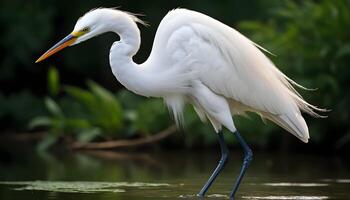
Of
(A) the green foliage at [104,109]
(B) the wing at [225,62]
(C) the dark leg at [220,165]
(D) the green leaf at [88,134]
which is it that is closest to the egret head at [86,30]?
(B) the wing at [225,62]

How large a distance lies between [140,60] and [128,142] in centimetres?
321

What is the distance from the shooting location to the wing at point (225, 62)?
744 centimetres

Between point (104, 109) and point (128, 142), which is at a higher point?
point (104, 109)

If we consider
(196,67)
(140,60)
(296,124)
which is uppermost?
(196,67)

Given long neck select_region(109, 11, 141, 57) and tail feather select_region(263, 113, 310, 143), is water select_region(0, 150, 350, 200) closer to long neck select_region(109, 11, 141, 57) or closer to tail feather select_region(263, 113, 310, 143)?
tail feather select_region(263, 113, 310, 143)

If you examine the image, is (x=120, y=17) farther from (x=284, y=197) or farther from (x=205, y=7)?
(x=205, y=7)

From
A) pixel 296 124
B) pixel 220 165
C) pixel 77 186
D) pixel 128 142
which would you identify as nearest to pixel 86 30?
pixel 77 186

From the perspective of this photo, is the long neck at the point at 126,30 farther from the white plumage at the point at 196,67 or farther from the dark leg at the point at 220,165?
the dark leg at the point at 220,165

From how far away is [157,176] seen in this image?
9.21 metres

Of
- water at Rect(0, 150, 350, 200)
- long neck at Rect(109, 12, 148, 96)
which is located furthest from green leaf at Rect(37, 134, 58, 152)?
long neck at Rect(109, 12, 148, 96)

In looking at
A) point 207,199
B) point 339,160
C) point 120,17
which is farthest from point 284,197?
point 339,160

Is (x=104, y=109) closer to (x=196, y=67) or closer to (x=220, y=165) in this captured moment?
(x=220, y=165)

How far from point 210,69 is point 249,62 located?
39cm

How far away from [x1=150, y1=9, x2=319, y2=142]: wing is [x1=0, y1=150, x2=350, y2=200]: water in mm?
754
